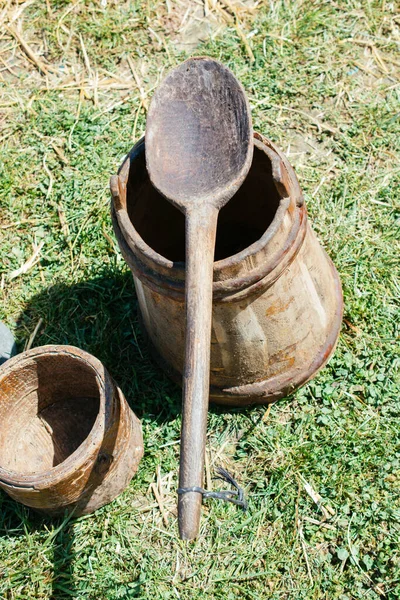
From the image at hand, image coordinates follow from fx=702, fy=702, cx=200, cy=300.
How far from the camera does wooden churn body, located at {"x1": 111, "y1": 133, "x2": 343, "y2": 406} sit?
2.44 metres

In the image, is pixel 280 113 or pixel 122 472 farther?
pixel 280 113

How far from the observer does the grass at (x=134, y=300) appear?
2.80 meters

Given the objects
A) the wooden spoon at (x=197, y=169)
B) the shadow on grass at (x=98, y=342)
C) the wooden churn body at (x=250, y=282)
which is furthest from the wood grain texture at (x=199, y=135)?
the shadow on grass at (x=98, y=342)

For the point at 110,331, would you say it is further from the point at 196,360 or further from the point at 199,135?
the point at 196,360

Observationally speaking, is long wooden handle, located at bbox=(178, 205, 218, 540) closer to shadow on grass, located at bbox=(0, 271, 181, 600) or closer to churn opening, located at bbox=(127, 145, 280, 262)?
churn opening, located at bbox=(127, 145, 280, 262)

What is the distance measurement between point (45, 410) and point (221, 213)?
3.98 feet

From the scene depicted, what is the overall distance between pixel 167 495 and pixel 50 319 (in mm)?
1047

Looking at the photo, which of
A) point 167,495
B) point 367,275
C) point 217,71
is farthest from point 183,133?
point 167,495

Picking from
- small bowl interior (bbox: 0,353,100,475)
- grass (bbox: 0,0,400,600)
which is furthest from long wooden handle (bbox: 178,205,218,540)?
grass (bbox: 0,0,400,600)

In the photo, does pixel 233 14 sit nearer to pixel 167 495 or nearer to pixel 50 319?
pixel 50 319

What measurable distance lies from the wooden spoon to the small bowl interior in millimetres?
768

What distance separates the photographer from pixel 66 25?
4465 millimetres

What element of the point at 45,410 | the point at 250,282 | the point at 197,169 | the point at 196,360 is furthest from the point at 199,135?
the point at 45,410

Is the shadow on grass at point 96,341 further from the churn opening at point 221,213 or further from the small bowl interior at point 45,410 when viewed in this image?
the churn opening at point 221,213
